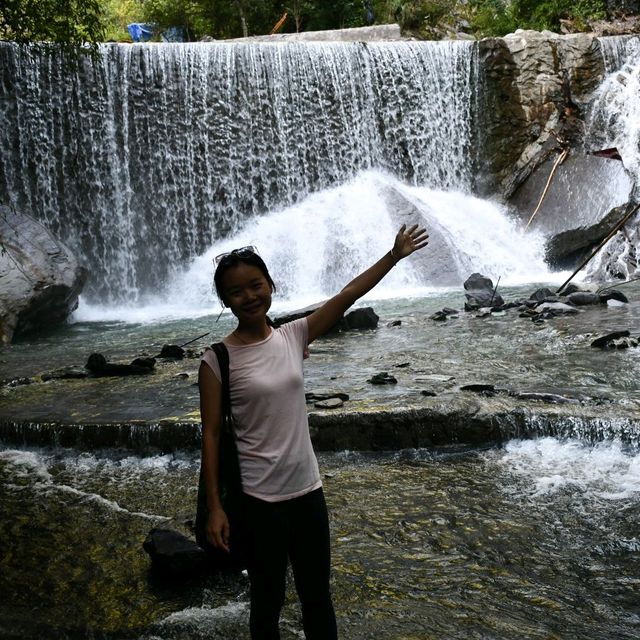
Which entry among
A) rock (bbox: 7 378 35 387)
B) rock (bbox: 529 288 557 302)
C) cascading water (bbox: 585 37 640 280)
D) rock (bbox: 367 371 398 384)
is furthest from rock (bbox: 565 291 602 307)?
rock (bbox: 7 378 35 387)

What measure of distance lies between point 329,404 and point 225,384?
337 centimetres

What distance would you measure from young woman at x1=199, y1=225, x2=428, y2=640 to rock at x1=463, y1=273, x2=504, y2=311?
9034 mm

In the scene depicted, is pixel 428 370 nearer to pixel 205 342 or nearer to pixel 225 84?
pixel 205 342

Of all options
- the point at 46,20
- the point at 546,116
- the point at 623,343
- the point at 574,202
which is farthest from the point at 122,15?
the point at 623,343

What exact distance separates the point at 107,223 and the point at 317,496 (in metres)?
14.6

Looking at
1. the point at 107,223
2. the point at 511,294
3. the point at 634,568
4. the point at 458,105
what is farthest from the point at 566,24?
the point at 634,568

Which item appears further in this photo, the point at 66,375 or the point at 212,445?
the point at 66,375

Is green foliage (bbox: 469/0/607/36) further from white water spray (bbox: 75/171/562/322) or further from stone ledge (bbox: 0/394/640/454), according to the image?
stone ledge (bbox: 0/394/640/454)

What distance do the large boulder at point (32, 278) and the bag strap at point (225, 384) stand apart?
9676mm

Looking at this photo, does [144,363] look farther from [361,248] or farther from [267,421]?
[361,248]

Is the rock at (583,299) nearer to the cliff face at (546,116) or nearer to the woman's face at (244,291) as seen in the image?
the cliff face at (546,116)

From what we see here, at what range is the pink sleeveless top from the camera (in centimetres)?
226

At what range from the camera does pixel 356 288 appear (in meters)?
2.44

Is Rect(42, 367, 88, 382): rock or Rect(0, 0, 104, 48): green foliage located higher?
Rect(0, 0, 104, 48): green foliage
